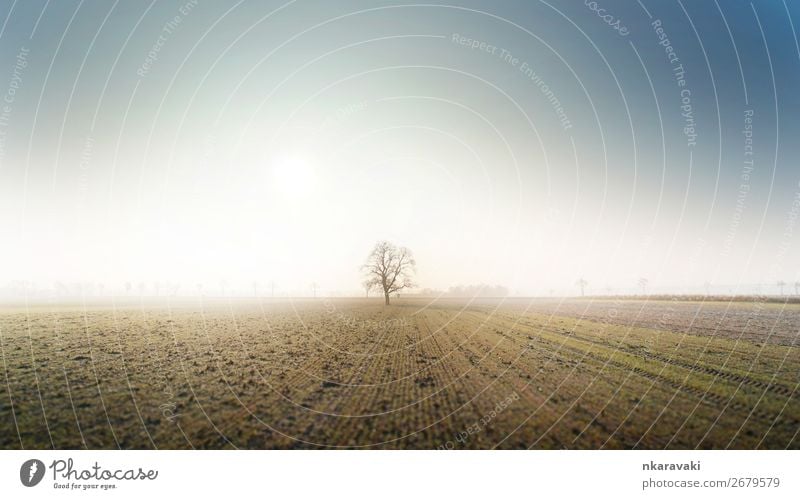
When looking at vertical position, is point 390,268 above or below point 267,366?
above

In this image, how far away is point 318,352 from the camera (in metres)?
17.2


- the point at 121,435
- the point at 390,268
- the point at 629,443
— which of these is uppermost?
the point at 390,268

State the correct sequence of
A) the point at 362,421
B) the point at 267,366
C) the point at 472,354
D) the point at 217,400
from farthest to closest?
the point at 472,354 < the point at 267,366 < the point at 217,400 < the point at 362,421

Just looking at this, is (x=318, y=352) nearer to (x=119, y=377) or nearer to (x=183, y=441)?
(x=119, y=377)

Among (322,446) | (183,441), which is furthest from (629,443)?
(183,441)

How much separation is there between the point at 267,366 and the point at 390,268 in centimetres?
3844

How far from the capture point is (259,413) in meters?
9.74

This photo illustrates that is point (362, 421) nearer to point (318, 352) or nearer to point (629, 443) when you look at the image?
point (629, 443)

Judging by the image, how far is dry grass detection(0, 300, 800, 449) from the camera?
8.86 metres

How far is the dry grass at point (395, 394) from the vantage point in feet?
29.1

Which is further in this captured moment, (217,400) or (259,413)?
(217,400)

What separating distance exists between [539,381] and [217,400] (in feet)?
34.5

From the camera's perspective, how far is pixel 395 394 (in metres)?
11.4
